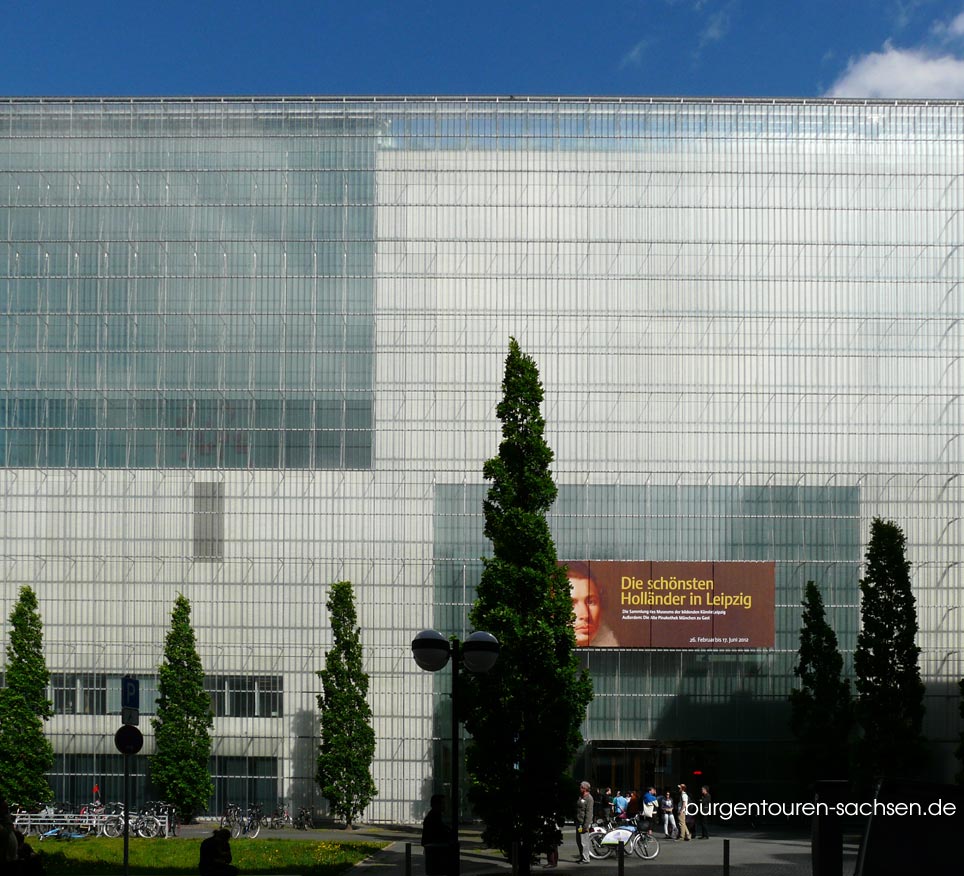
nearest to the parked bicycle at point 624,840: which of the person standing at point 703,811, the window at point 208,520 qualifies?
the person standing at point 703,811

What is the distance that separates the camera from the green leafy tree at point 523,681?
88.5ft

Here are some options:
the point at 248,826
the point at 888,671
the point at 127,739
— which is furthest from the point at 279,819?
the point at 127,739

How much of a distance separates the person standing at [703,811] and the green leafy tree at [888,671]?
14.6 feet

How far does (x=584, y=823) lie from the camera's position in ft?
109

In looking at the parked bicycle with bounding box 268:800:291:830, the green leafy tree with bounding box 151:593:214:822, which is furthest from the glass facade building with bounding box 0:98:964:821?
the green leafy tree with bounding box 151:593:214:822

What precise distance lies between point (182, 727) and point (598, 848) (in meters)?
15.0

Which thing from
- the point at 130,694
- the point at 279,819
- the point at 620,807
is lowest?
the point at 279,819

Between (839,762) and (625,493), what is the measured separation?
10.4 meters

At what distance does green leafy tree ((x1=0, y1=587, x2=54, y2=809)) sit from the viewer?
4056cm

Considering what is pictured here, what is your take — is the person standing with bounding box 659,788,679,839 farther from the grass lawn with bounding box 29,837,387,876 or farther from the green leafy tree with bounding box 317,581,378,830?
the green leafy tree with bounding box 317,581,378,830

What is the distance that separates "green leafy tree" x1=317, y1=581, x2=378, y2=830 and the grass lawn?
4096 mm

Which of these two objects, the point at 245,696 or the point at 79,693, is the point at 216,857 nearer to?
the point at 245,696

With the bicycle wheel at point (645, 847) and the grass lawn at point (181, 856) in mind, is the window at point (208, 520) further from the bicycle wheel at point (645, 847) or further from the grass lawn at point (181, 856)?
the bicycle wheel at point (645, 847)

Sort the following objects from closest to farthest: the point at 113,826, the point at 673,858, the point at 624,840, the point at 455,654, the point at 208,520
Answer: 1. the point at 455,654
2. the point at 624,840
3. the point at 673,858
4. the point at 113,826
5. the point at 208,520
